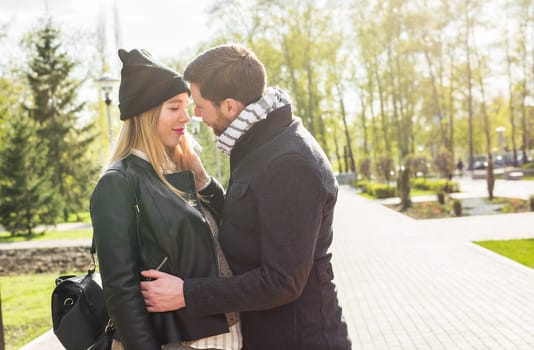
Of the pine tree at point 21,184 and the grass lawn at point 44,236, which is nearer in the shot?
the grass lawn at point 44,236

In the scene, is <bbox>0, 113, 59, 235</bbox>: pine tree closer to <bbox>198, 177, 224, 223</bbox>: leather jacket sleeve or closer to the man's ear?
<bbox>198, 177, 224, 223</bbox>: leather jacket sleeve

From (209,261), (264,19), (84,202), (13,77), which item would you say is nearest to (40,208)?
(84,202)

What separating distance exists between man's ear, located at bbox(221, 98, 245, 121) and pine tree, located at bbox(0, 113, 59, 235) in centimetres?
2175

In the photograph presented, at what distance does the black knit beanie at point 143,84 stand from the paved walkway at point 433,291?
14.6ft

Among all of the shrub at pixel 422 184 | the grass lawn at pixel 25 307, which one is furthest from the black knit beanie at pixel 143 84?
the shrub at pixel 422 184

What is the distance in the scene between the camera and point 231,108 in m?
2.01

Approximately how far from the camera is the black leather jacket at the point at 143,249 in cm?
196

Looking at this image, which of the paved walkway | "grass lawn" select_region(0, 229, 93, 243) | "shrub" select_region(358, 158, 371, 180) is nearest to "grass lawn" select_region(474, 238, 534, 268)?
the paved walkway

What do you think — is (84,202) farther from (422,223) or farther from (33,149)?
(422,223)

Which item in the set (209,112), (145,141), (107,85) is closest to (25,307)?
(145,141)

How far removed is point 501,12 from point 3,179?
110ft

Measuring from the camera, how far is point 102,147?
3859 cm

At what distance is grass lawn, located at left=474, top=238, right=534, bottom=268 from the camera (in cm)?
1034

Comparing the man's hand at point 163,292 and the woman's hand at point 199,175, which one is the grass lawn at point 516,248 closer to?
the woman's hand at point 199,175
